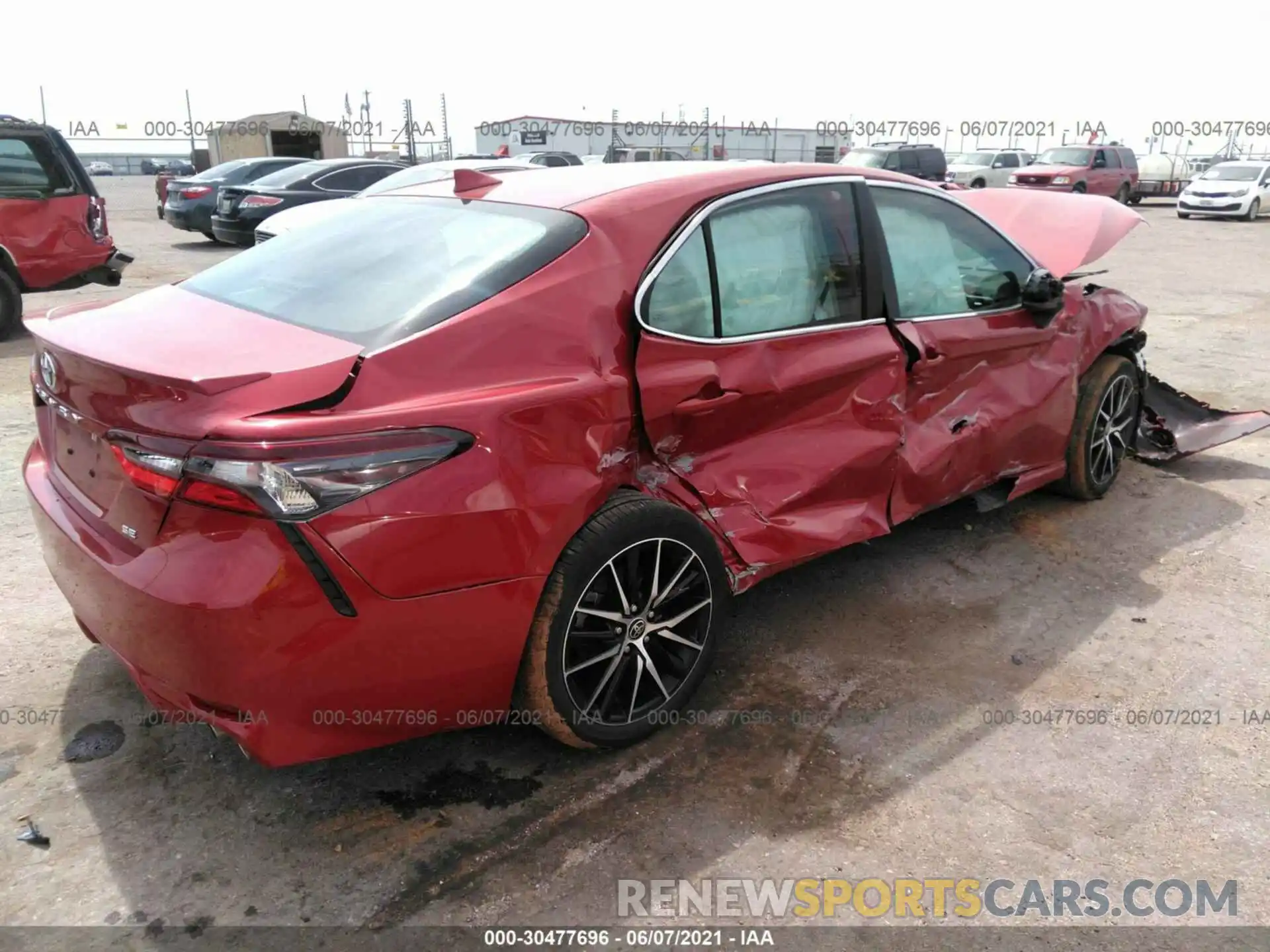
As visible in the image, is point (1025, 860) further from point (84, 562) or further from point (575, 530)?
point (84, 562)

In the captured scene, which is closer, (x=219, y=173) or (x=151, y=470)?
(x=151, y=470)

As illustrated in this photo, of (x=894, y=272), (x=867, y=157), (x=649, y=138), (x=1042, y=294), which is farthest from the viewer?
(x=649, y=138)

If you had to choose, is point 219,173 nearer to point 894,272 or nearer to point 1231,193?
point 894,272

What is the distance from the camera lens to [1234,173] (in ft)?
85.0

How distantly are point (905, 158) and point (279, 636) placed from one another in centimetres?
2371

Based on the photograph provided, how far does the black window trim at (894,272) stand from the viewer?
3.50 m

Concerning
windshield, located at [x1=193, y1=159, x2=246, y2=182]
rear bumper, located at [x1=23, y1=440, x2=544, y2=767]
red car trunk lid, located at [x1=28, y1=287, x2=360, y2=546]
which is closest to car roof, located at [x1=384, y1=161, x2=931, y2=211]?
red car trunk lid, located at [x1=28, y1=287, x2=360, y2=546]

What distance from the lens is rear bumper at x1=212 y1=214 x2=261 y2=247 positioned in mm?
14180

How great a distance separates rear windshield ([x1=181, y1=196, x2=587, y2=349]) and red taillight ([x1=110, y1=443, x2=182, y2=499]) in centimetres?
54

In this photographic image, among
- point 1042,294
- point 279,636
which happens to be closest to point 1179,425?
point 1042,294

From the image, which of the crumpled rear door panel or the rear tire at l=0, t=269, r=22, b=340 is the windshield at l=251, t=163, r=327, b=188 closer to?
the rear tire at l=0, t=269, r=22, b=340

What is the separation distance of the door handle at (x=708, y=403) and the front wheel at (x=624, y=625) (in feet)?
0.97

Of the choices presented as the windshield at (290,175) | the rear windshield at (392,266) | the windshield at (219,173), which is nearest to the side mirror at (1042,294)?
the rear windshield at (392,266)

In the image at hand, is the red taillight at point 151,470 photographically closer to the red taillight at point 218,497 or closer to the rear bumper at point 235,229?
the red taillight at point 218,497
